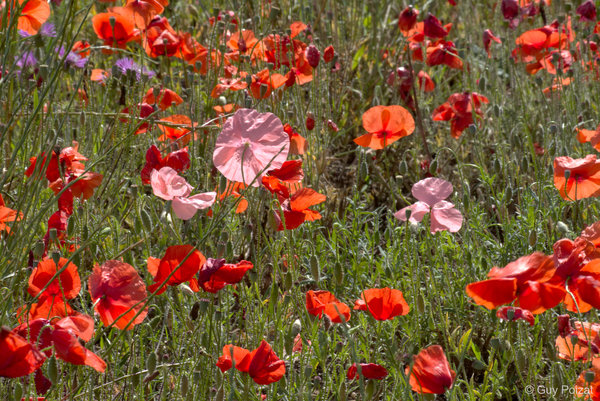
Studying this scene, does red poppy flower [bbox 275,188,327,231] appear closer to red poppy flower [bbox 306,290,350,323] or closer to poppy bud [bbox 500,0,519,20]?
red poppy flower [bbox 306,290,350,323]

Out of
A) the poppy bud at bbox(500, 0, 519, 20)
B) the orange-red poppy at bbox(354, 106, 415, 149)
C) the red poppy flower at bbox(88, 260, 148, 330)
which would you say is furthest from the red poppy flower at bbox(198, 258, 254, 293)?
the poppy bud at bbox(500, 0, 519, 20)

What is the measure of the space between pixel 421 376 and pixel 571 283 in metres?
0.33

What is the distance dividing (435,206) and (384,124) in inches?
16.7

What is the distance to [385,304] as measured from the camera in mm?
1597

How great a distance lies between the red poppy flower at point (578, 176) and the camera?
187 centimetres

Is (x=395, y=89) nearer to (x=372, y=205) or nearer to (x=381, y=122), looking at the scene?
(x=372, y=205)

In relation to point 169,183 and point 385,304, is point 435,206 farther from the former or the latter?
point 169,183

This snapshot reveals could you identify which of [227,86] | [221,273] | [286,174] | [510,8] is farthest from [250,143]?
[510,8]

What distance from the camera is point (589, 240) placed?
1.63m

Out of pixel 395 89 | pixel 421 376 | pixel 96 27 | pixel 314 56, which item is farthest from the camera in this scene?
pixel 395 89

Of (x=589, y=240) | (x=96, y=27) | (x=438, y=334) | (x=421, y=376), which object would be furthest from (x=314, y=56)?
(x=421, y=376)

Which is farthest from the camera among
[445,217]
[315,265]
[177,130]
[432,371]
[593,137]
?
[177,130]

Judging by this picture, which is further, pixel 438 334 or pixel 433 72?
pixel 433 72

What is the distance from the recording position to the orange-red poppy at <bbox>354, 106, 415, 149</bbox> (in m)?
2.20
